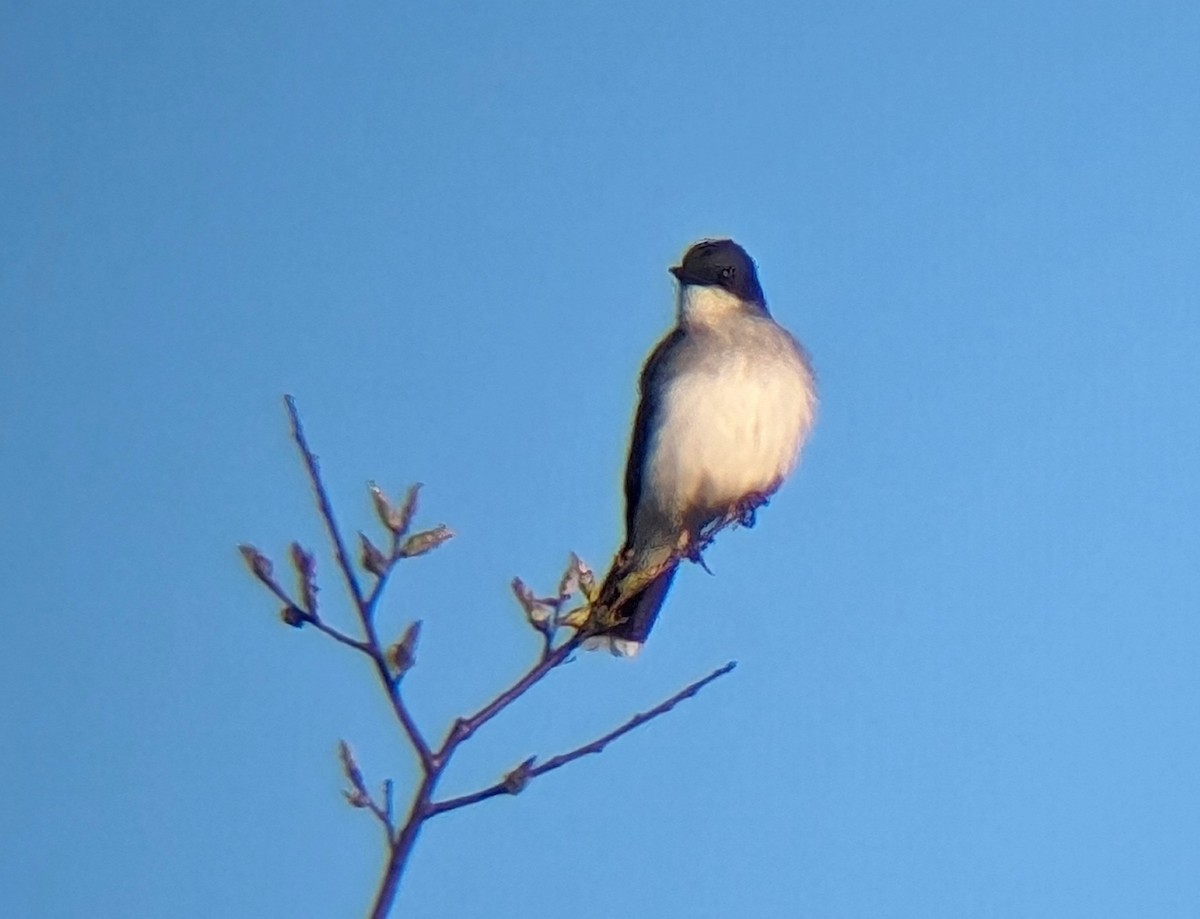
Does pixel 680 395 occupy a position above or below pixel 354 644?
above

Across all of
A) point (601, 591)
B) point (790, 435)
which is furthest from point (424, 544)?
point (790, 435)

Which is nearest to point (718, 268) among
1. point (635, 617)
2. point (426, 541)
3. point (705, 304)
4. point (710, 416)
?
point (705, 304)

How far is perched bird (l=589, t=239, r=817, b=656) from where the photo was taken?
7.80 metres

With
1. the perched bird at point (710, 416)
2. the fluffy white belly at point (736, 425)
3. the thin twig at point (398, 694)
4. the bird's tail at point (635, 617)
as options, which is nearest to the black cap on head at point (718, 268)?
the perched bird at point (710, 416)

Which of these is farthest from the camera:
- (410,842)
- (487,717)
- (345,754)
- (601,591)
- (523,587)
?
(601,591)

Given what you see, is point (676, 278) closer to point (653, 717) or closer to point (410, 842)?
point (653, 717)

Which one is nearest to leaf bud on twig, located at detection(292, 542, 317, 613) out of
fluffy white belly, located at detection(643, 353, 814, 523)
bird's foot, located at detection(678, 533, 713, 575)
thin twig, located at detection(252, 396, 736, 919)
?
thin twig, located at detection(252, 396, 736, 919)

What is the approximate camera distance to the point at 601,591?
457 cm

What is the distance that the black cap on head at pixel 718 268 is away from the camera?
8.23 metres

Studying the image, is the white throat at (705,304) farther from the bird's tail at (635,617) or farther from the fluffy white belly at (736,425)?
the bird's tail at (635,617)

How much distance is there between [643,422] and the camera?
8.33m

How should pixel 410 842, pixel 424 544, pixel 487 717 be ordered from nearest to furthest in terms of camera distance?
pixel 410 842 < pixel 487 717 < pixel 424 544

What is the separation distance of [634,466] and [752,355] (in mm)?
881

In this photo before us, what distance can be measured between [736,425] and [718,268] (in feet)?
2.76
